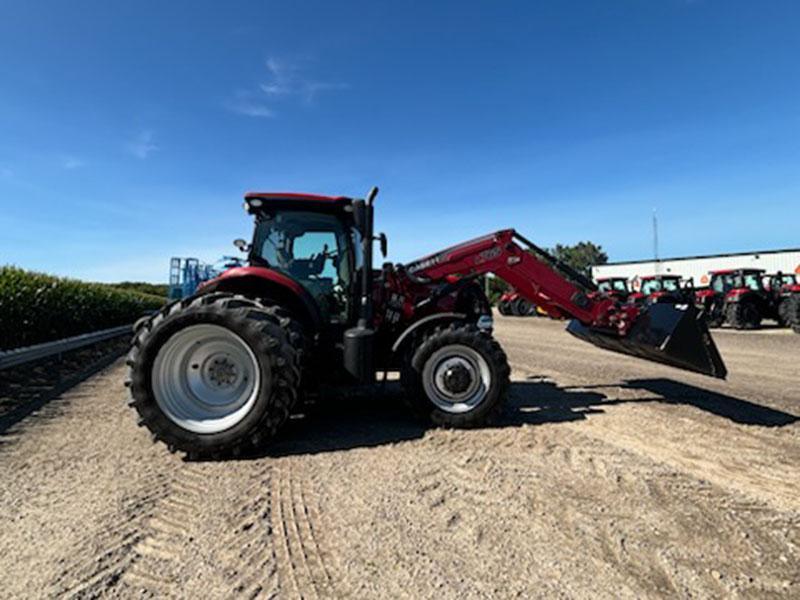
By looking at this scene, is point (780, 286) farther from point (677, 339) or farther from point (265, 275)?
point (265, 275)

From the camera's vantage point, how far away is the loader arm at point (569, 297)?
4.50 metres

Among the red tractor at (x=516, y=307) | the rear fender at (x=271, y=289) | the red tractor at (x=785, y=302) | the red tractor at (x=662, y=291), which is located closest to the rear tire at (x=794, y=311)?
the red tractor at (x=785, y=302)

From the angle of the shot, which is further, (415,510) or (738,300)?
(738,300)

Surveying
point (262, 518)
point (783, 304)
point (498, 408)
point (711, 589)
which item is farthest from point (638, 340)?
point (783, 304)

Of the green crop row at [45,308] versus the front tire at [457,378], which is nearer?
the front tire at [457,378]

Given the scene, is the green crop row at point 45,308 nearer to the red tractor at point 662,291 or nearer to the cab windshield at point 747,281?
the red tractor at point 662,291

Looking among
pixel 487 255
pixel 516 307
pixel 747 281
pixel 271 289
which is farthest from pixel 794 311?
pixel 271 289

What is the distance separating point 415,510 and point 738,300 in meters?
16.6

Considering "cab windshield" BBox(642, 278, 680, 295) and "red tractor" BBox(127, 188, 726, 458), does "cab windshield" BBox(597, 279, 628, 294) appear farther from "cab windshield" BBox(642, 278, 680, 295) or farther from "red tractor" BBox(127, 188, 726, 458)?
"red tractor" BBox(127, 188, 726, 458)

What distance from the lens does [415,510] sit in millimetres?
2658

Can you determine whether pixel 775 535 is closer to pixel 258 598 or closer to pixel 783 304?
pixel 258 598

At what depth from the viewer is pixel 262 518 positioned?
2582 millimetres

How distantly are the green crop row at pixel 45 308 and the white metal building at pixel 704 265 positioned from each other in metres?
24.0

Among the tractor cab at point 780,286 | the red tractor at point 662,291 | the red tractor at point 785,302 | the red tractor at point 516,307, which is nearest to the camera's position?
the red tractor at point 785,302
